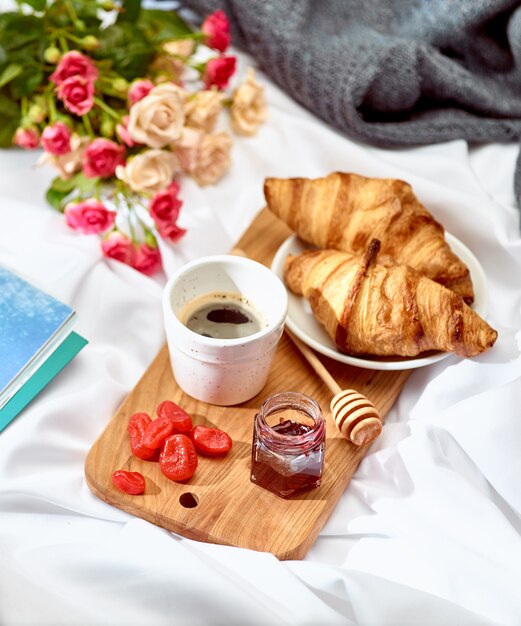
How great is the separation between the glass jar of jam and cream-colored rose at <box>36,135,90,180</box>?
67 centimetres

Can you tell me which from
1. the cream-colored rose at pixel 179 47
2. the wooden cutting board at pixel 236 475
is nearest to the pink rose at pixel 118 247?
the wooden cutting board at pixel 236 475

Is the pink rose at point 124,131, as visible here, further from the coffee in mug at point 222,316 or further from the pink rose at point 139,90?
the coffee in mug at point 222,316

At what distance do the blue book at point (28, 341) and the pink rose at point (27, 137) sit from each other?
33 centimetres

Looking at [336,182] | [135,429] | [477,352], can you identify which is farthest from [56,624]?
[336,182]

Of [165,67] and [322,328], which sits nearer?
[322,328]

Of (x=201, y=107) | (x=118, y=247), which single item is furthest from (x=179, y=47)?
(x=118, y=247)

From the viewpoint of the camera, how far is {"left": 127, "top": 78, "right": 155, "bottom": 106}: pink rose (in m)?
1.55

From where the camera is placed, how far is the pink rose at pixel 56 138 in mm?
1515

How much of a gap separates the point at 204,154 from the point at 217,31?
28cm

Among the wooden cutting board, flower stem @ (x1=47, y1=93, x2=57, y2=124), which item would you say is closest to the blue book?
the wooden cutting board

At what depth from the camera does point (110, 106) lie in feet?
5.44

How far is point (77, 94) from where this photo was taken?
4.99 feet

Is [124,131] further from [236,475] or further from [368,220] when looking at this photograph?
[236,475]

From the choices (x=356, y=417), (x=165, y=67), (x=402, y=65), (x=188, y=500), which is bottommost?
(x=188, y=500)
